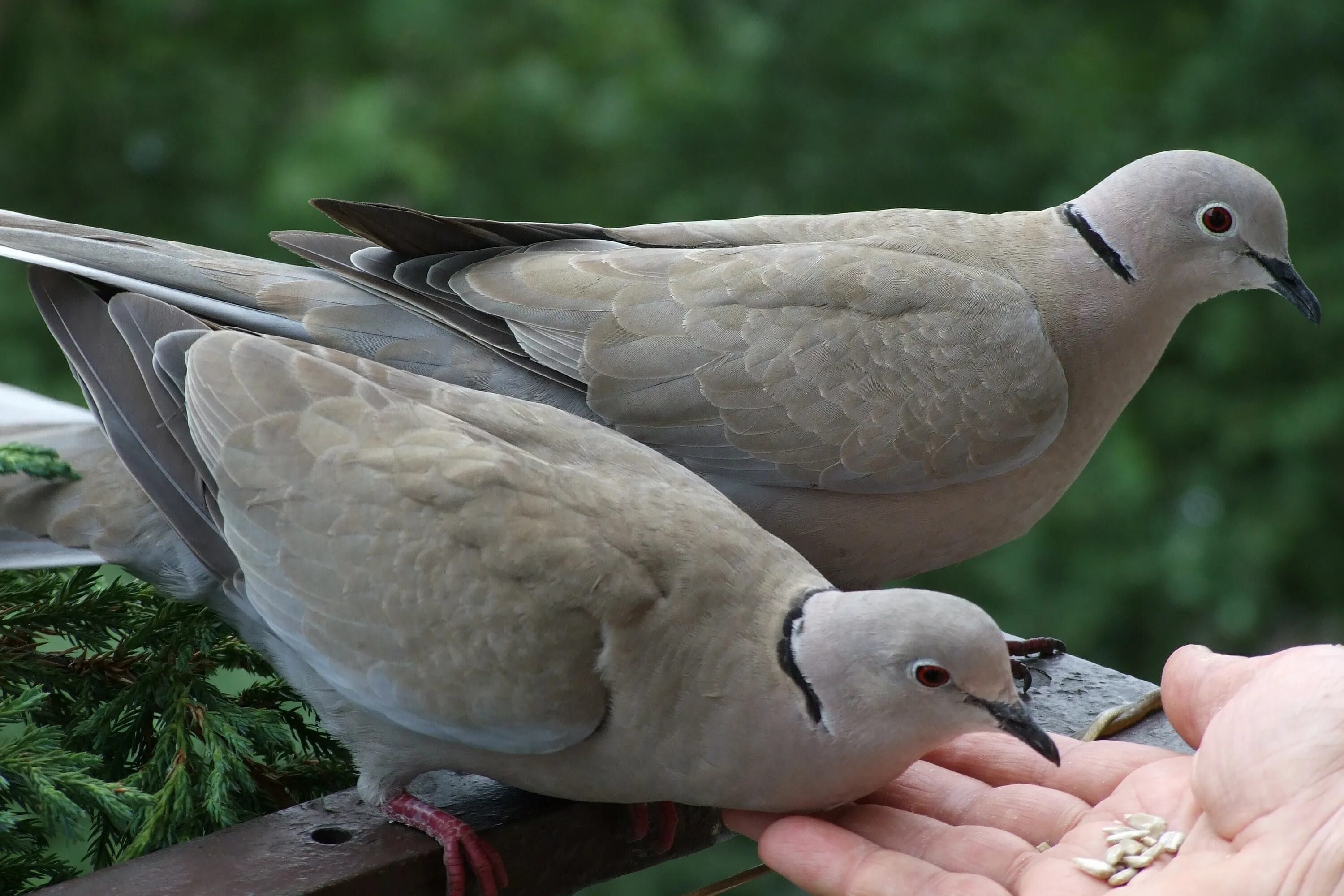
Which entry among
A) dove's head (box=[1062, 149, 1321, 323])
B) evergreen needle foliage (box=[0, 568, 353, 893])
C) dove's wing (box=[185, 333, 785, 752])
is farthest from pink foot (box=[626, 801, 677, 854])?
dove's head (box=[1062, 149, 1321, 323])

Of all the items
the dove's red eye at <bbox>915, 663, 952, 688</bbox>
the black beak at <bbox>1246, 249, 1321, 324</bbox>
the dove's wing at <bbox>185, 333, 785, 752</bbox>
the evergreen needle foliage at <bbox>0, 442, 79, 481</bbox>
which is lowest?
the dove's red eye at <bbox>915, 663, 952, 688</bbox>

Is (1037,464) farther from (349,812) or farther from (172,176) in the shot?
(172,176)

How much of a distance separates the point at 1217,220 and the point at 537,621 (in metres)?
1.60

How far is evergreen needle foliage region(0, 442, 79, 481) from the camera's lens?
2.24m

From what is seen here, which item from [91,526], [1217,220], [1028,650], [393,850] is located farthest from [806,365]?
[91,526]

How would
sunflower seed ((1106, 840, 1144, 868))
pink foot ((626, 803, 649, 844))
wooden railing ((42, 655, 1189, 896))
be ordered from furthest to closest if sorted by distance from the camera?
pink foot ((626, 803, 649, 844)) < sunflower seed ((1106, 840, 1144, 868)) < wooden railing ((42, 655, 1189, 896))

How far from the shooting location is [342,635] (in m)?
2.03

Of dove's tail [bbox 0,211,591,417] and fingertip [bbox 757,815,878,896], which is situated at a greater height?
dove's tail [bbox 0,211,591,417]

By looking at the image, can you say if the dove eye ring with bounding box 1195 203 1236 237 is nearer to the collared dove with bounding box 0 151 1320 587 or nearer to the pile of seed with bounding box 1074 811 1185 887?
the collared dove with bounding box 0 151 1320 587

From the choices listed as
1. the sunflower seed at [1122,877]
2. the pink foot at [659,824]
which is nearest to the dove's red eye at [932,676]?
the sunflower seed at [1122,877]

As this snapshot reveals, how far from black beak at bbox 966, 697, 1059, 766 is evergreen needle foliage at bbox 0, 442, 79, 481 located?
1.48 meters

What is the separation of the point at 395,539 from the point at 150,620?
25.8 inches

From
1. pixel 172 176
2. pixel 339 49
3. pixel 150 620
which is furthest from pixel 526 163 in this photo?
pixel 150 620

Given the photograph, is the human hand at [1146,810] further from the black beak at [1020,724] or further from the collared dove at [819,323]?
the collared dove at [819,323]
